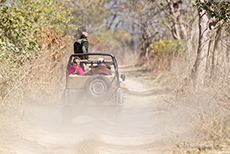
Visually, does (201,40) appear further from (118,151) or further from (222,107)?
(118,151)

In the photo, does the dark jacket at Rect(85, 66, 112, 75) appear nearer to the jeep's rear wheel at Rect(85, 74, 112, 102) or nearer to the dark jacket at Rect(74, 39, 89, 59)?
the jeep's rear wheel at Rect(85, 74, 112, 102)

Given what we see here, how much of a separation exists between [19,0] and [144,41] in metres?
22.7

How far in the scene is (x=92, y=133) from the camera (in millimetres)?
7391

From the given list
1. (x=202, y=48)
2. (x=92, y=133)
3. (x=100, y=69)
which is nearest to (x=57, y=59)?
(x=100, y=69)

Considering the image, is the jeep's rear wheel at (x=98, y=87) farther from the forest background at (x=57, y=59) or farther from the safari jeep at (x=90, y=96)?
the forest background at (x=57, y=59)

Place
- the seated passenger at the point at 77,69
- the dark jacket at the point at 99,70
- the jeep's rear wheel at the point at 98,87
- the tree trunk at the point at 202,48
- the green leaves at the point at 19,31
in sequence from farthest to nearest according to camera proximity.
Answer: the tree trunk at the point at 202,48, the green leaves at the point at 19,31, the seated passenger at the point at 77,69, the dark jacket at the point at 99,70, the jeep's rear wheel at the point at 98,87

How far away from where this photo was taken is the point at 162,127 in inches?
322

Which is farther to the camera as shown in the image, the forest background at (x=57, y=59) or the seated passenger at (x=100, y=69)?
the seated passenger at (x=100, y=69)

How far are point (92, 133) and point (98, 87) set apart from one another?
1143 millimetres

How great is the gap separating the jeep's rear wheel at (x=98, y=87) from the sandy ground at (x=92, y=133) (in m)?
0.64

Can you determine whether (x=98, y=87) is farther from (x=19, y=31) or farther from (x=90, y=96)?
(x=19, y=31)

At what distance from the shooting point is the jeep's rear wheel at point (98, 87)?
26.9 feet

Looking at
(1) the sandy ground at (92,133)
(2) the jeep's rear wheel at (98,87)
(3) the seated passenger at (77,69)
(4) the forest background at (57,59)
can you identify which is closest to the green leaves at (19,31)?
(4) the forest background at (57,59)

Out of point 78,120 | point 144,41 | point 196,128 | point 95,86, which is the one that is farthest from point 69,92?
point 144,41
